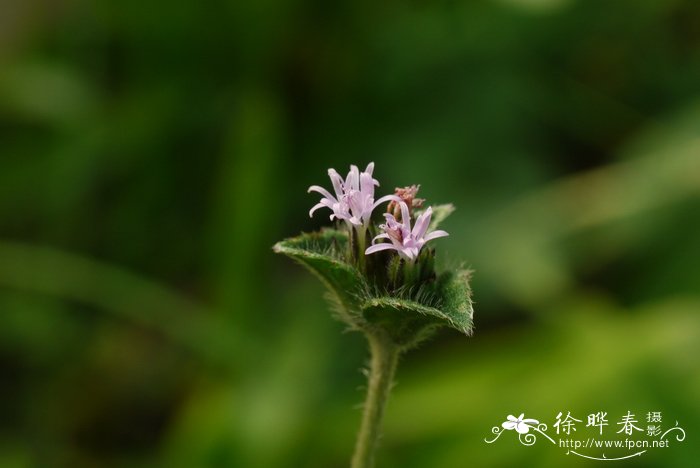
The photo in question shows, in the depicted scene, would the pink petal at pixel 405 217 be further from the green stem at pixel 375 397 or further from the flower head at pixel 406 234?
the green stem at pixel 375 397

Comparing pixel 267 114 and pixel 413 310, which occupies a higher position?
pixel 267 114

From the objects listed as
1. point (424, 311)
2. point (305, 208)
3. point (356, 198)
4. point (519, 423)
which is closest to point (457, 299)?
point (424, 311)

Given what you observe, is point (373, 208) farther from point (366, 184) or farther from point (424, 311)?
point (424, 311)

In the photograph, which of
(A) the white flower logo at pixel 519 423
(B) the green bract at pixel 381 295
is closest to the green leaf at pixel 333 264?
(B) the green bract at pixel 381 295

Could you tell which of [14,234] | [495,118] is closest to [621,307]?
[495,118]

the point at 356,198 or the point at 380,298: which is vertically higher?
the point at 356,198

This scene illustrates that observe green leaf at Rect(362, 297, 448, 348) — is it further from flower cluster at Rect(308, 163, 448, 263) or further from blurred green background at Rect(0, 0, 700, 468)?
blurred green background at Rect(0, 0, 700, 468)

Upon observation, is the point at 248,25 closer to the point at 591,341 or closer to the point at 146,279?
the point at 146,279
